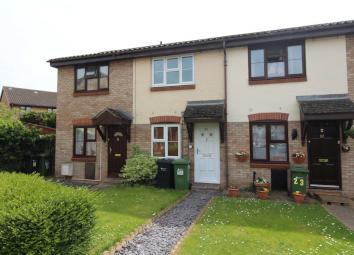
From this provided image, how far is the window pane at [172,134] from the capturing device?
11212 millimetres

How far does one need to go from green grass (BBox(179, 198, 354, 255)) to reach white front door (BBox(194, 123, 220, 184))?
2757mm

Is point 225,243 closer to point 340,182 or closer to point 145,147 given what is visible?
point 340,182

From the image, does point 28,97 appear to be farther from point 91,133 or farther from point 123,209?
point 123,209

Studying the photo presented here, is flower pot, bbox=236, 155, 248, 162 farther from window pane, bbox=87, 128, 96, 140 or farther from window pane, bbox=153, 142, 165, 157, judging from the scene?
window pane, bbox=87, 128, 96, 140

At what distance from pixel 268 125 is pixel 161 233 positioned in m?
6.29

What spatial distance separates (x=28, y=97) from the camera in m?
44.0

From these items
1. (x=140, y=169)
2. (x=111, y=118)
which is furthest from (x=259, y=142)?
(x=111, y=118)

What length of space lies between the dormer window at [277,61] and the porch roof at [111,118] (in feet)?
18.3

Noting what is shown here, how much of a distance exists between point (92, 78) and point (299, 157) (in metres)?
9.92

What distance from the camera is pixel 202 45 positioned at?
1068cm

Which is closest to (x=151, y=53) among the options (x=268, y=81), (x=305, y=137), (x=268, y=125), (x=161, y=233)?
(x=268, y=81)

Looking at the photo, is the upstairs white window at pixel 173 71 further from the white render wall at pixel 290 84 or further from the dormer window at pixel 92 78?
the dormer window at pixel 92 78

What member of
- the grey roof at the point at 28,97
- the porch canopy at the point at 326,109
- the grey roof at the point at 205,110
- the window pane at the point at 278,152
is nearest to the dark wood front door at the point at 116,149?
the grey roof at the point at 205,110

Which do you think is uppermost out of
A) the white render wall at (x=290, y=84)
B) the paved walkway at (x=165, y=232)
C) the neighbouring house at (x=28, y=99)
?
the neighbouring house at (x=28, y=99)
